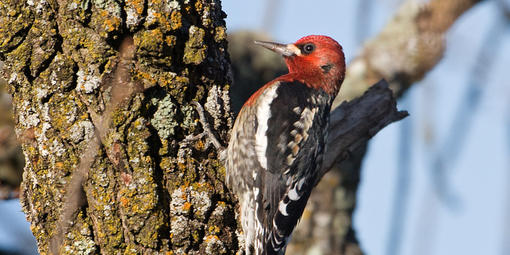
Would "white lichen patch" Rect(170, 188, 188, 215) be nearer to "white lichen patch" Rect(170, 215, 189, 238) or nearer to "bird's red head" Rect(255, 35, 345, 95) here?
"white lichen patch" Rect(170, 215, 189, 238)

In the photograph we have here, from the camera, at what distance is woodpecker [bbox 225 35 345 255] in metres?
3.38

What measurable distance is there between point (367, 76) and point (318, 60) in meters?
1.93

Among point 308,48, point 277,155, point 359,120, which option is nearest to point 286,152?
point 277,155

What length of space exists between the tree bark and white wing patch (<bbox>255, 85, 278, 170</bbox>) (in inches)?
28.8

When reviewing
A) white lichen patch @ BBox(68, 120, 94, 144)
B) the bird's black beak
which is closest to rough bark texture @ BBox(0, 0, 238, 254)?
white lichen patch @ BBox(68, 120, 94, 144)

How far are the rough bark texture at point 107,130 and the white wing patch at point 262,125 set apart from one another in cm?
75

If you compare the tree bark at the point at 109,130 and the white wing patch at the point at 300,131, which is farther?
the white wing patch at the point at 300,131

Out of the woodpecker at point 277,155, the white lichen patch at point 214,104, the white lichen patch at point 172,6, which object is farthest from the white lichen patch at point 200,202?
the white lichen patch at point 172,6

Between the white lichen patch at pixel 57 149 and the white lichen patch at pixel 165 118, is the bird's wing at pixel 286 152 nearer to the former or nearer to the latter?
the white lichen patch at pixel 165 118

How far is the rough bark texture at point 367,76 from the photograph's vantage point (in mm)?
5758

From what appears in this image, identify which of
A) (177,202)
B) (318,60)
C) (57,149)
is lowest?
(177,202)

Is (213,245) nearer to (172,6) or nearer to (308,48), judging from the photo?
(172,6)

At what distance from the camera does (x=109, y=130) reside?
2.70 metres

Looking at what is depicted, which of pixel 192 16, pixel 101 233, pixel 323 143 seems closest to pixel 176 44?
pixel 192 16
